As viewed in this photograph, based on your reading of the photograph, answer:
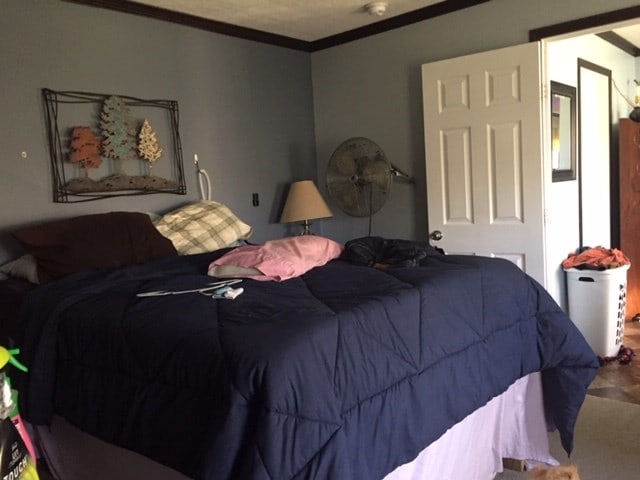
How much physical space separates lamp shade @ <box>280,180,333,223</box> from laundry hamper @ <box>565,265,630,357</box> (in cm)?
161

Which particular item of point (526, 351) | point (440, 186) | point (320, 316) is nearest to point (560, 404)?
point (526, 351)

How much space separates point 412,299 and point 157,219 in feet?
6.09

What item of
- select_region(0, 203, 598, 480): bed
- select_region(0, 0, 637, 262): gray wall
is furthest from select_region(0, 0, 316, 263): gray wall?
select_region(0, 203, 598, 480): bed

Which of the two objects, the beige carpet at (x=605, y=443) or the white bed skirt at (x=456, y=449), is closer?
the white bed skirt at (x=456, y=449)

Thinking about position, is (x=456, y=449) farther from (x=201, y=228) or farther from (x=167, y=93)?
(x=167, y=93)

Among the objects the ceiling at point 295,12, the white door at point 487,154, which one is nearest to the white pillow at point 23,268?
the ceiling at point 295,12

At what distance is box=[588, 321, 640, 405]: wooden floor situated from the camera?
9.98ft

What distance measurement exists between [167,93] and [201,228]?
2.97 ft

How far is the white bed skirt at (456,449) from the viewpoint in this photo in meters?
1.88

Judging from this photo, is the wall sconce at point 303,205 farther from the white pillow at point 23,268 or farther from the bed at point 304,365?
the white pillow at point 23,268

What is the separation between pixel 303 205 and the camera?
3.84 meters

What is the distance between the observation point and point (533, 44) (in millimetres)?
3201

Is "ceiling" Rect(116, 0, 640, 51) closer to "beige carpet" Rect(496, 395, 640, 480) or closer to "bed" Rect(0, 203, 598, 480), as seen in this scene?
"bed" Rect(0, 203, 598, 480)

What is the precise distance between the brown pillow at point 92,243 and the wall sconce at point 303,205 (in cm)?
114
